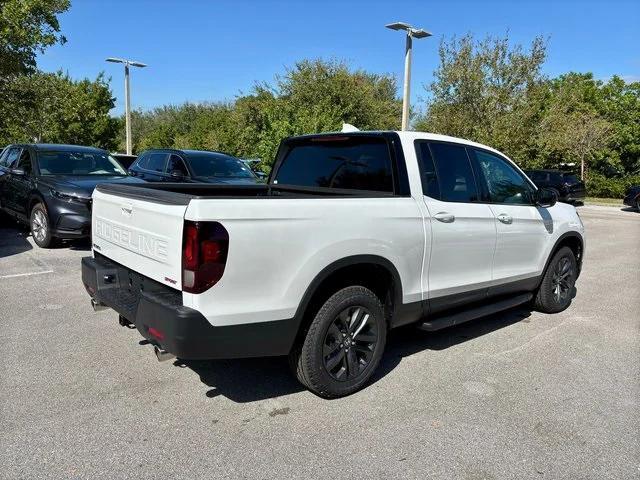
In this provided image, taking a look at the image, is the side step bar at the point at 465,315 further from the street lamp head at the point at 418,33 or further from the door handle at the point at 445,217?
the street lamp head at the point at 418,33

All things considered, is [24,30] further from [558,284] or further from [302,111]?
[558,284]

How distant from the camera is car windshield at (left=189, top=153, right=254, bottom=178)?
10.7 meters

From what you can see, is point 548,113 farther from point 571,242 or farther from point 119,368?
point 119,368

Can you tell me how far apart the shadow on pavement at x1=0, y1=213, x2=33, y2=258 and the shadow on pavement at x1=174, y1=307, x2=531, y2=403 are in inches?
218

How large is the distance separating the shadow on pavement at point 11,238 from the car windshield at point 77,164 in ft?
4.19

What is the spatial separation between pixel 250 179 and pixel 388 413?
7846 millimetres

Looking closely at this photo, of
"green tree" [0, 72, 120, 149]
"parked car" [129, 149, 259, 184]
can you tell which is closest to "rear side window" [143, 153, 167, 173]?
"parked car" [129, 149, 259, 184]

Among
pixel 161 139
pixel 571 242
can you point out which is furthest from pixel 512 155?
pixel 161 139

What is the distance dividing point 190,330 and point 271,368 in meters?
1.33

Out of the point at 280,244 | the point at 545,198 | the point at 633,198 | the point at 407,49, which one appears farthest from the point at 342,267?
the point at 633,198

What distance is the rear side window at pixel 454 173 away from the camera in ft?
14.1

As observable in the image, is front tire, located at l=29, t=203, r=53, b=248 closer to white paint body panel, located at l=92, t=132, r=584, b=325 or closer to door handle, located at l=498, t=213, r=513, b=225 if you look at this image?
white paint body panel, located at l=92, t=132, r=584, b=325

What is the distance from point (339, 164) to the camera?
440 centimetres

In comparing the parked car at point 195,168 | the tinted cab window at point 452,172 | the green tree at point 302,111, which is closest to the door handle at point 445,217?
the tinted cab window at point 452,172
